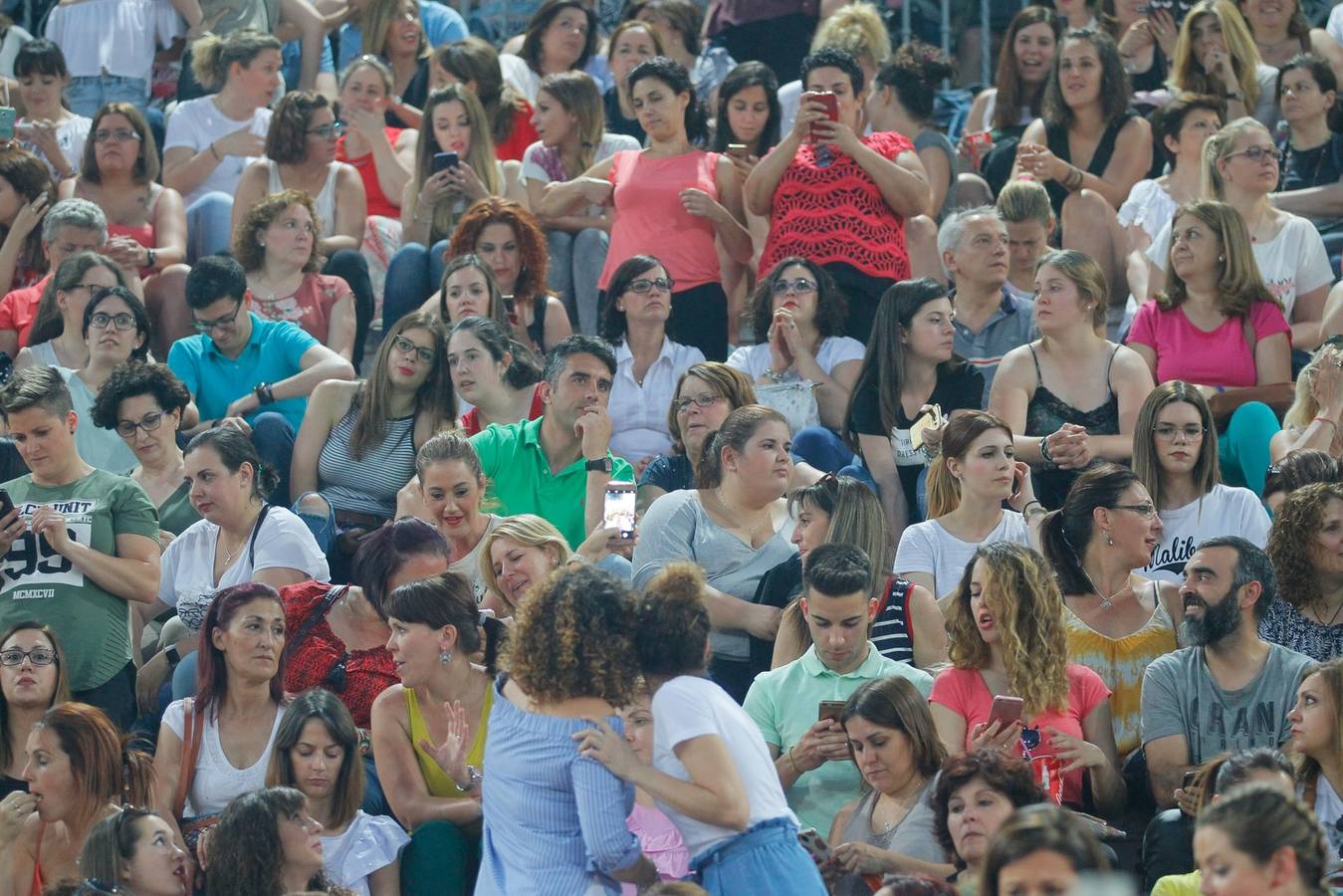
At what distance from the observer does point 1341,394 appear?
7.01 metres

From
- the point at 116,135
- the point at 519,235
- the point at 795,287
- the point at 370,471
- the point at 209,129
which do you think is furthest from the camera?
the point at 209,129

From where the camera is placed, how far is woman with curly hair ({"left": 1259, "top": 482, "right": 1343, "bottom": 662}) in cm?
619

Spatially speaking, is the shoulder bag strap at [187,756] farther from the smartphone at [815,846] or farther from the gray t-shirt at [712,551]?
the smartphone at [815,846]

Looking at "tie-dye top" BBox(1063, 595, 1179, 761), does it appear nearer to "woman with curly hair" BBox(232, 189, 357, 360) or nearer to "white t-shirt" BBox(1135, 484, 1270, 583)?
"white t-shirt" BBox(1135, 484, 1270, 583)

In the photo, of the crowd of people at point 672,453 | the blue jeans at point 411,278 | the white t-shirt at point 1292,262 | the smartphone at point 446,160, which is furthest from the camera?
the smartphone at point 446,160

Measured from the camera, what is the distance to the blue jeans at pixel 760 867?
182 inches

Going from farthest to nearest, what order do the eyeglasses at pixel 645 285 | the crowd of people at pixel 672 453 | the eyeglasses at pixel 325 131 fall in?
the eyeglasses at pixel 325 131 < the eyeglasses at pixel 645 285 < the crowd of people at pixel 672 453

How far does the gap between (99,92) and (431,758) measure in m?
5.75

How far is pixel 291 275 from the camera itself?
865cm

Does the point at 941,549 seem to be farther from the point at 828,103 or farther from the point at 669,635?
the point at 828,103

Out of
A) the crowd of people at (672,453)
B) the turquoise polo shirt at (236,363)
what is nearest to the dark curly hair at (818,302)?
the crowd of people at (672,453)

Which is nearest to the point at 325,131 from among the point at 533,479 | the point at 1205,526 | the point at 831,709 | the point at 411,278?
the point at 411,278

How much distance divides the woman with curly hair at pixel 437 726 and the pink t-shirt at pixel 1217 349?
3004 mm

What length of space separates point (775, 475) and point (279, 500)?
204cm
